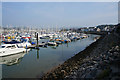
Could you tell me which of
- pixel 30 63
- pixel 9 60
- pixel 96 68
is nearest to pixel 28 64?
pixel 30 63

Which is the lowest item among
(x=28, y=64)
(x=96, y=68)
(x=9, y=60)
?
(x=28, y=64)

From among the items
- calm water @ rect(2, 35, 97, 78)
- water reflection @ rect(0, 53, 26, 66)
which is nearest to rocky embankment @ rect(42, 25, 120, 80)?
calm water @ rect(2, 35, 97, 78)

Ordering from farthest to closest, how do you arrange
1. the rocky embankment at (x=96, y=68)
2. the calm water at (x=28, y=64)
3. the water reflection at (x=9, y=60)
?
the water reflection at (x=9, y=60)
the calm water at (x=28, y=64)
the rocky embankment at (x=96, y=68)

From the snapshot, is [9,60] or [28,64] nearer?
[28,64]

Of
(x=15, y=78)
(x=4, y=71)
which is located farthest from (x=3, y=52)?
(x=15, y=78)

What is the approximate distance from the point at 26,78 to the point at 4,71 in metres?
3.62

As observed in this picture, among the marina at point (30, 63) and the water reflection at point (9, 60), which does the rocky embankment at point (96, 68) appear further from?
the water reflection at point (9, 60)

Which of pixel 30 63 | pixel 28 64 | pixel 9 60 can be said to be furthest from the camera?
pixel 9 60

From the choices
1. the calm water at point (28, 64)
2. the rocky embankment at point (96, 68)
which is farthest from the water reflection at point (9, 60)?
the rocky embankment at point (96, 68)

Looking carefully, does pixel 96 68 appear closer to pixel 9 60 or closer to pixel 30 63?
pixel 30 63

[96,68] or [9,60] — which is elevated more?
[96,68]

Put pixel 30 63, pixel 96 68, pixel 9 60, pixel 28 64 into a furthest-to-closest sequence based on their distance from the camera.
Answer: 1. pixel 9 60
2. pixel 30 63
3. pixel 28 64
4. pixel 96 68

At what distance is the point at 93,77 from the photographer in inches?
165

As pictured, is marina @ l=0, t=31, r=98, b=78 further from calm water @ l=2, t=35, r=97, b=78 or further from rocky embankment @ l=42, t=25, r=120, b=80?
rocky embankment @ l=42, t=25, r=120, b=80
